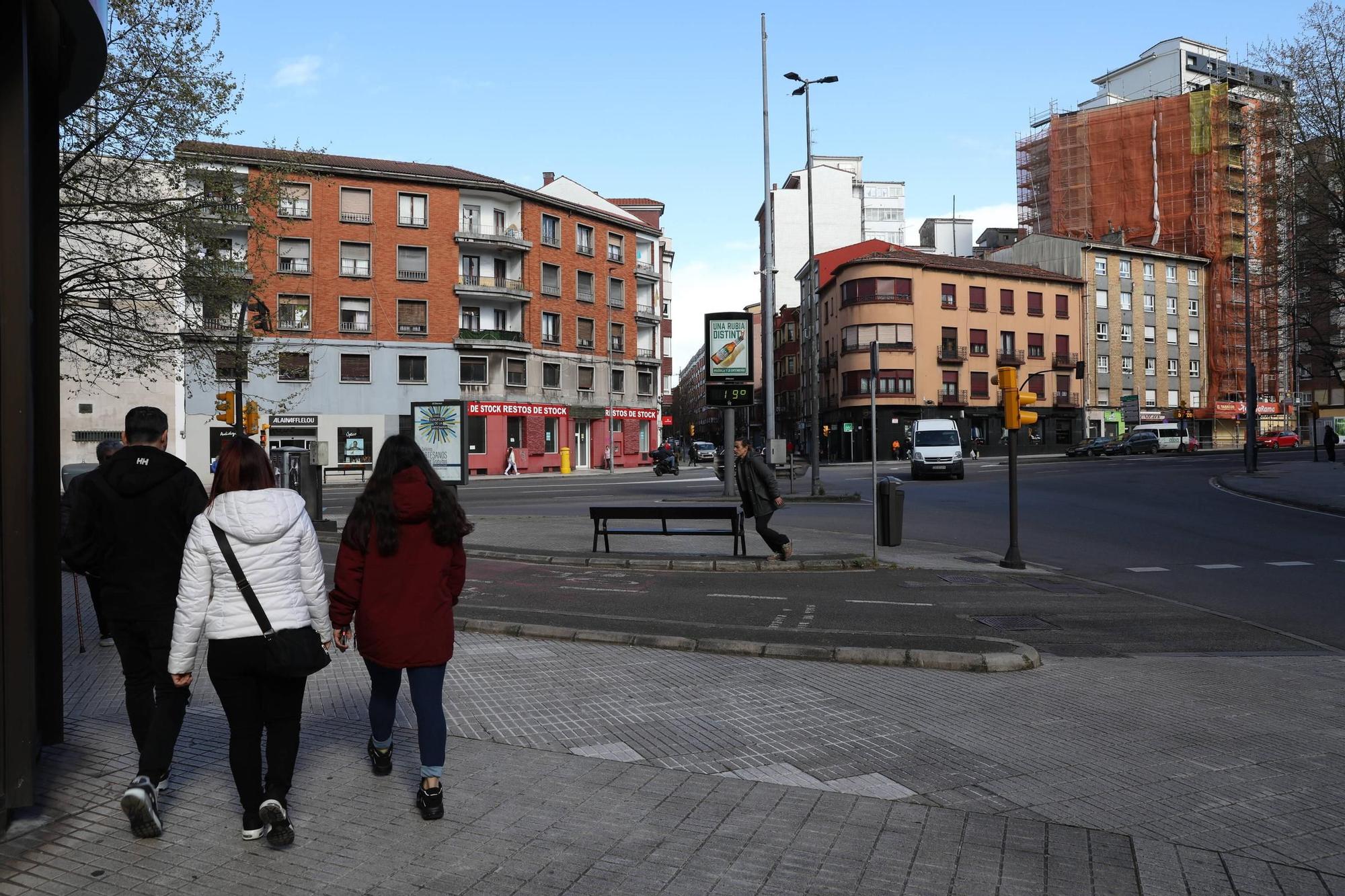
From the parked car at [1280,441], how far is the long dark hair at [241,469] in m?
72.2

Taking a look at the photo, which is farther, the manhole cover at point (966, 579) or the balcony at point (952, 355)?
the balcony at point (952, 355)

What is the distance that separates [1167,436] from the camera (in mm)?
61438

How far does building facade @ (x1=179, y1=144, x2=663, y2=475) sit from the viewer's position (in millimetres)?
47000

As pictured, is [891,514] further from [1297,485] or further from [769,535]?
[1297,485]

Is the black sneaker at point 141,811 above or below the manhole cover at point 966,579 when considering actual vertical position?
above

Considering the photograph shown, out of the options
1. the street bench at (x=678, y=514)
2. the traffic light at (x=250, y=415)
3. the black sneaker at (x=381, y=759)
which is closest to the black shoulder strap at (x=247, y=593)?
the black sneaker at (x=381, y=759)

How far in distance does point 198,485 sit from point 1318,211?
109ft

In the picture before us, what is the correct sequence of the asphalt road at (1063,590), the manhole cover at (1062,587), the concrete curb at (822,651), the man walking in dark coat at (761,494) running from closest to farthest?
the concrete curb at (822,651)
the asphalt road at (1063,590)
the manhole cover at (1062,587)
the man walking in dark coat at (761,494)

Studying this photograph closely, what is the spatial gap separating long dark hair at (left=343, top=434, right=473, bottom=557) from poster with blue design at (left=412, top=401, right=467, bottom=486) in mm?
16958

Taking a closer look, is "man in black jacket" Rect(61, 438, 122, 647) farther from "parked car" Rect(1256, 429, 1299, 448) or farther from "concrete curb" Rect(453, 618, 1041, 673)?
"parked car" Rect(1256, 429, 1299, 448)

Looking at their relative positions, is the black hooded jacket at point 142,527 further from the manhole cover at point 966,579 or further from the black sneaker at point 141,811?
the manhole cover at point 966,579

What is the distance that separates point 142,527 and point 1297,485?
31.8 meters

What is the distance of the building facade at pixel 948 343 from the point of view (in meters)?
65.1

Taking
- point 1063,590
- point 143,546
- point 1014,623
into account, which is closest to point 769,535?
point 1063,590
